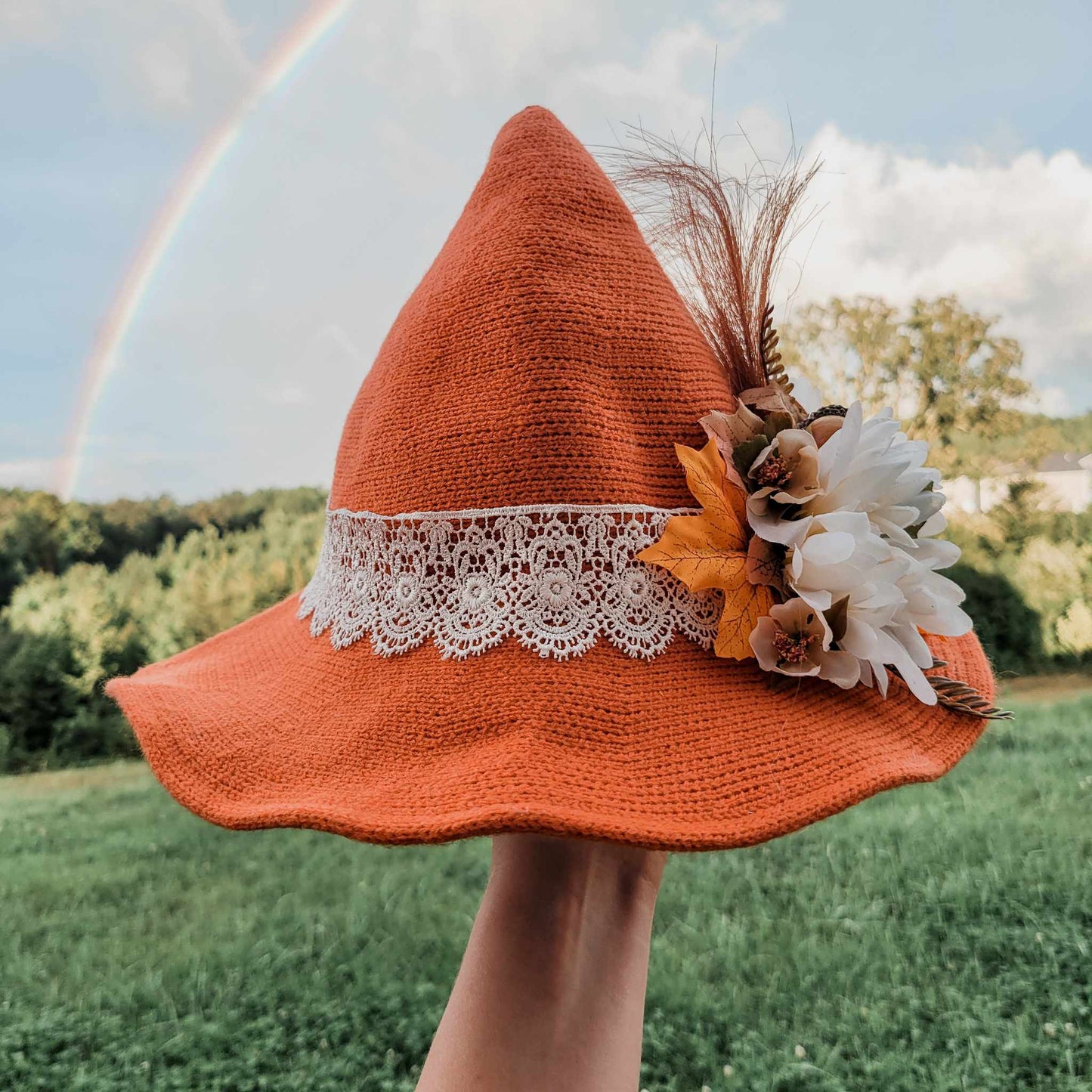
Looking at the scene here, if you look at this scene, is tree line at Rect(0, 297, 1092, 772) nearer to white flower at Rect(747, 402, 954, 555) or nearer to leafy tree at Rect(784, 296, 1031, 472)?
leafy tree at Rect(784, 296, 1031, 472)

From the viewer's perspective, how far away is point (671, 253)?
3.43 feet

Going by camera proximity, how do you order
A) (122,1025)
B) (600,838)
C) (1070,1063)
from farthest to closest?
1. (122,1025)
2. (1070,1063)
3. (600,838)

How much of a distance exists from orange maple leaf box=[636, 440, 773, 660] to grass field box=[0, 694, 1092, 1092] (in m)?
1.31

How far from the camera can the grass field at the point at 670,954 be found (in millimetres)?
1700

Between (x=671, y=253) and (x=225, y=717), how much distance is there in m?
0.76

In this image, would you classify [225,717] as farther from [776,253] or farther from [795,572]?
[776,253]

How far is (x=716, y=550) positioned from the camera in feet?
2.58

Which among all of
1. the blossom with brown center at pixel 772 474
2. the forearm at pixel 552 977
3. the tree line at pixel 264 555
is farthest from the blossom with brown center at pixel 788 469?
the tree line at pixel 264 555

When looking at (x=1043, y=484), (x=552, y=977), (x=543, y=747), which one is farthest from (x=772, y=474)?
(x=1043, y=484)

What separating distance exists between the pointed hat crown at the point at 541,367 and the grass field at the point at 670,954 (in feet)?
4.74

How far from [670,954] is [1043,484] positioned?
4194mm

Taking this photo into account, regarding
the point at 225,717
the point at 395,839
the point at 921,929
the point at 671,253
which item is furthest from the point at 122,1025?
the point at 671,253

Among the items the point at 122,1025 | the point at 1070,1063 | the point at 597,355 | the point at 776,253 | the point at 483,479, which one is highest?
the point at 776,253

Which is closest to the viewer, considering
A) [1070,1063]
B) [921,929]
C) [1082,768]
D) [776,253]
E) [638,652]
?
[638,652]
